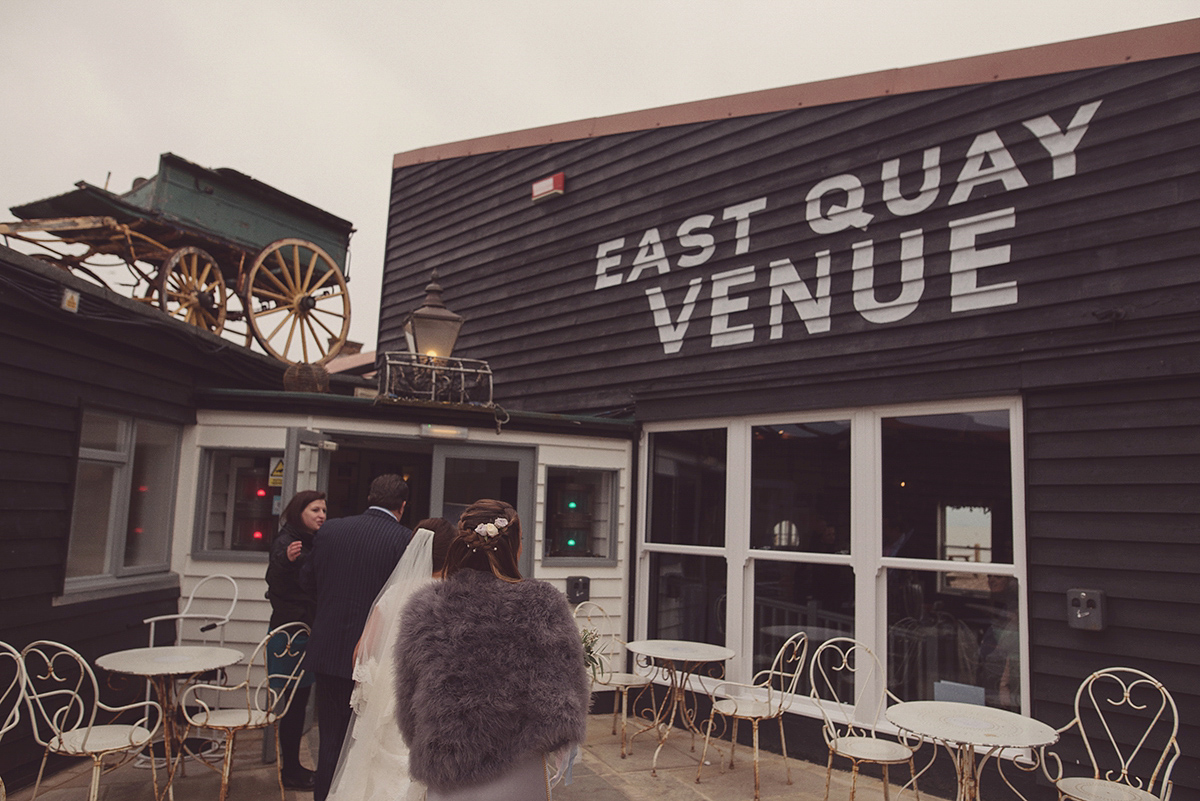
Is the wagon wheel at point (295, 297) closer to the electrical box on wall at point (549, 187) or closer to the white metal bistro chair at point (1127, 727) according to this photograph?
the electrical box on wall at point (549, 187)

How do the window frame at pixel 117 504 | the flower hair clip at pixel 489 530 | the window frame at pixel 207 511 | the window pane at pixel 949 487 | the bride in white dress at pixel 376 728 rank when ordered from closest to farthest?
the flower hair clip at pixel 489 530
the bride in white dress at pixel 376 728
the window pane at pixel 949 487
the window frame at pixel 117 504
the window frame at pixel 207 511

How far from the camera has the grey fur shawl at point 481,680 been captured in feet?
6.40

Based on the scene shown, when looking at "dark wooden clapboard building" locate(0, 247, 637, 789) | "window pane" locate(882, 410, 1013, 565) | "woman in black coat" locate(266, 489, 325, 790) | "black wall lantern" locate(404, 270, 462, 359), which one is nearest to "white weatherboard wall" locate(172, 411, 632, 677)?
"dark wooden clapboard building" locate(0, 247, 637, 789)

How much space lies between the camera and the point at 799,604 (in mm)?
5137

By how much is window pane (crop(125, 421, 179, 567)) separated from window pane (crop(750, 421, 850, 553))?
A: 13.8ft

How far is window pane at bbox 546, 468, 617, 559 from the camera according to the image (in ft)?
20.0

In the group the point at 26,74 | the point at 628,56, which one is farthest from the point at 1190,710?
the point at 628,56

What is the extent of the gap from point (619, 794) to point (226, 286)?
22.3ft

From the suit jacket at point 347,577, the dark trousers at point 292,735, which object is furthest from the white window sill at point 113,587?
the suit jacket at point 347,577

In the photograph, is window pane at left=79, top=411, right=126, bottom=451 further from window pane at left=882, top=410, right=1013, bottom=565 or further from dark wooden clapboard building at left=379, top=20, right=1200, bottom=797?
window pane at left=882, top=410, right=1013, bottom=565

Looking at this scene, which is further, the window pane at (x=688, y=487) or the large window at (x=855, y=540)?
the window pane at (x=688, y=487)

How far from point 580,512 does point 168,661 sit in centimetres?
320

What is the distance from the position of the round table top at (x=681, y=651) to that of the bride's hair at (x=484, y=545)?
2844 mm

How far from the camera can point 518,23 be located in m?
11.4
